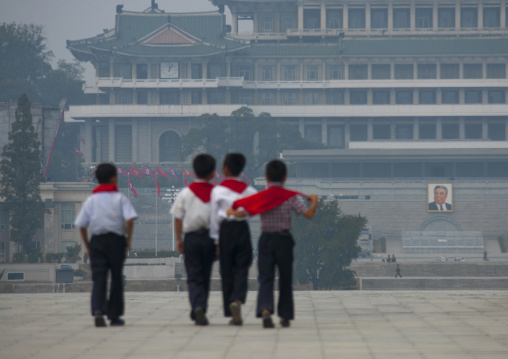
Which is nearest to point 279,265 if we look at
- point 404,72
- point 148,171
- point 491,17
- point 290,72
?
point 148,171

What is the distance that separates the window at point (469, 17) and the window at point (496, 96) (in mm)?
7995

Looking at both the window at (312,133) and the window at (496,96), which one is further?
the window at (312,133)

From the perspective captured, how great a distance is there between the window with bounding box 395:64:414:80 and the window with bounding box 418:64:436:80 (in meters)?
0.70

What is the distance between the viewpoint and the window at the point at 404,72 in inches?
3337

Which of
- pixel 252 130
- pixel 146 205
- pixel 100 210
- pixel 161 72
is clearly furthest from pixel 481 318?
pixel 161 72

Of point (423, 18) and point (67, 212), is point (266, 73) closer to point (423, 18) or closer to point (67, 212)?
point (423, 18)

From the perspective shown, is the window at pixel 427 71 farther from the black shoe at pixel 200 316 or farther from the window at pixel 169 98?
the black shoe at pixel 200 316

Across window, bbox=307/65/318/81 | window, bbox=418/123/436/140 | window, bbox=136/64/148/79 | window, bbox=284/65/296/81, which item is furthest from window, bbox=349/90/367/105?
window, bbox=136/64/148/79

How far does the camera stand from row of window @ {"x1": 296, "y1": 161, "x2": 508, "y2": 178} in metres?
74.6

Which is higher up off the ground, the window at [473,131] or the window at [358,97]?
the window at [358,97]

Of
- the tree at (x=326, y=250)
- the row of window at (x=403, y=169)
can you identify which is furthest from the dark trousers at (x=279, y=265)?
the row of window at (x=403, y=169)

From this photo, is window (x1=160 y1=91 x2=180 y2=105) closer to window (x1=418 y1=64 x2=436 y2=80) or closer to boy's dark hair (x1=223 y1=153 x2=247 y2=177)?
window (x1=418 y1=64 x2=436 y2=80)

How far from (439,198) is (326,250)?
87.8ft

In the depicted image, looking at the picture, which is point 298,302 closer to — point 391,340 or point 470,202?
point 391,340
